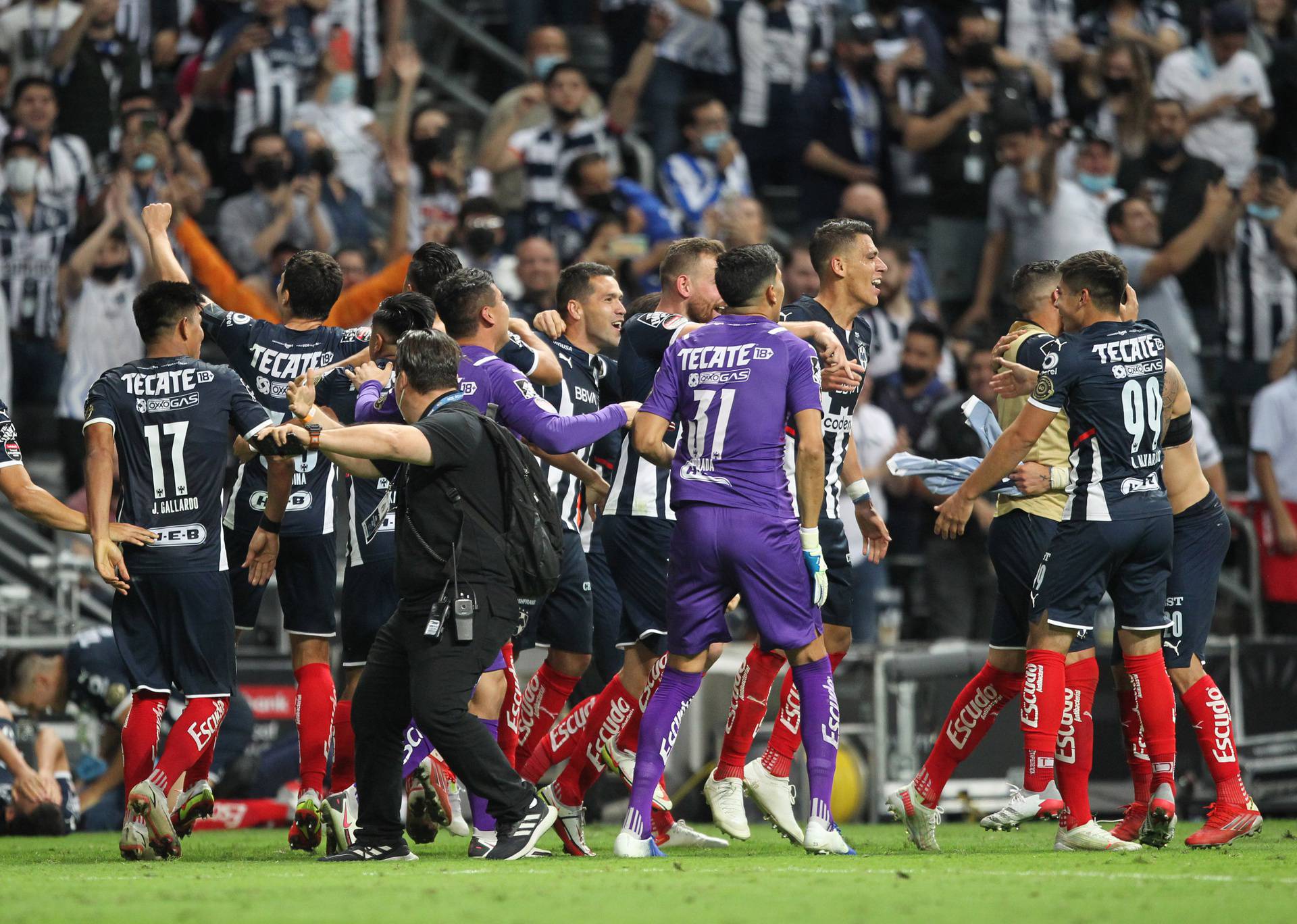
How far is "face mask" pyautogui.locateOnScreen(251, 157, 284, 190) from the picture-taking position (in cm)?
1515

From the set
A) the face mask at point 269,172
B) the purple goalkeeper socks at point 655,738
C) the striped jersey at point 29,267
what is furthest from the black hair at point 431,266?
the striped jersey at point 29,267

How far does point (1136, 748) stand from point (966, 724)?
3.01ft

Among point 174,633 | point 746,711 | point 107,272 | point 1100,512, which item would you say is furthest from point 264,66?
point 1100,512

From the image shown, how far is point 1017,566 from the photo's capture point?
960 cm

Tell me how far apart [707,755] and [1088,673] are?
163 inches

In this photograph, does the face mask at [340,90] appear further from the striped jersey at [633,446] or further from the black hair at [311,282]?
the striped jersey at [633,446]

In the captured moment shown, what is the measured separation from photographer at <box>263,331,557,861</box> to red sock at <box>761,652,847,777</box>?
146cm

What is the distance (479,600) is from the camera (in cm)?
814

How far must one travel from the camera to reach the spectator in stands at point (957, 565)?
48.3 ft

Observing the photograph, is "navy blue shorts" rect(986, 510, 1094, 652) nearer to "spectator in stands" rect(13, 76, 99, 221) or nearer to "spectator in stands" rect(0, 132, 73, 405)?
"spectator in stands" rect(0, 132, 73, 405)

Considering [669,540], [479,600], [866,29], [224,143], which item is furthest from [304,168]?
[479,600]

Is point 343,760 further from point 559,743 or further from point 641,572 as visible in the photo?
point 641,572

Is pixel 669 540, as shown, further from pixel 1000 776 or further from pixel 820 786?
pixel 1000 776

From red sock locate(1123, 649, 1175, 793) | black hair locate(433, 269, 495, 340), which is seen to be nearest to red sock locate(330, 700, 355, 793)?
black hair locate(433, 269, 495, 340)
